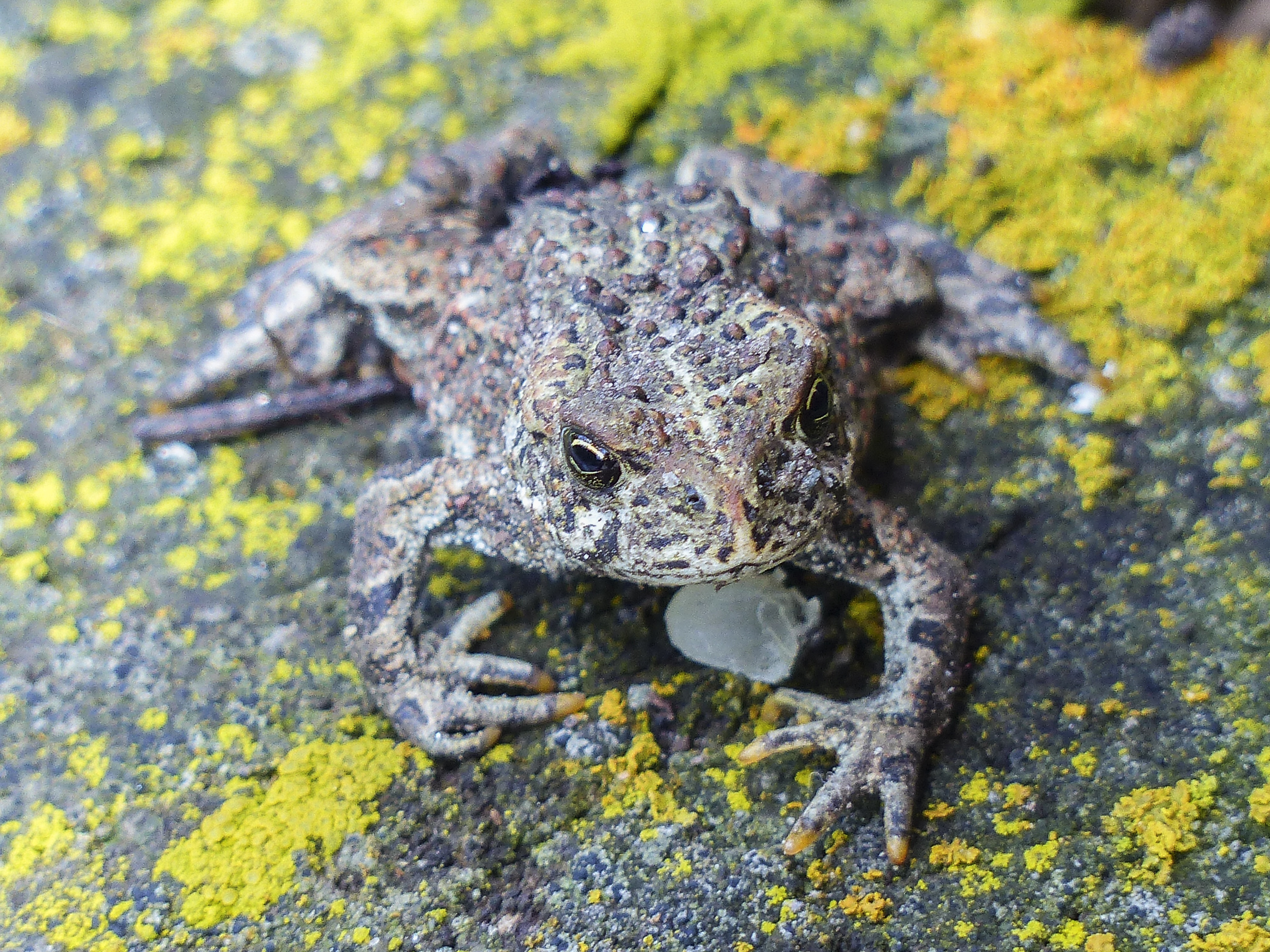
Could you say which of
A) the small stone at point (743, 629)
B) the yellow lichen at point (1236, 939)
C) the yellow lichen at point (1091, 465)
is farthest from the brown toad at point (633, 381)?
the yellow lichen at point (1236, 939)

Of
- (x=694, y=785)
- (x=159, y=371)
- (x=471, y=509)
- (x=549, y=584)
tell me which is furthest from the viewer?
(x=159, y=371)

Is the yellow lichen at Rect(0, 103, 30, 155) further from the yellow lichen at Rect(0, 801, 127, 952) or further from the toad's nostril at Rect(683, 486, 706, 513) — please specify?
the toad's nostril at Rect(683, 486, 706, 513)

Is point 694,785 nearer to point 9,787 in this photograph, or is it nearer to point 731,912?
point 731,912

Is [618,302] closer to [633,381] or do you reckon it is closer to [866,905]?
[633,381]

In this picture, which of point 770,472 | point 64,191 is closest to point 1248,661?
point 770,472

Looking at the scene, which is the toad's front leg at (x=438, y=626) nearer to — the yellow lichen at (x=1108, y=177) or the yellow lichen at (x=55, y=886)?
the yellow lichen at (x=55, y=886)

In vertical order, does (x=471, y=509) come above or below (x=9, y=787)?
above

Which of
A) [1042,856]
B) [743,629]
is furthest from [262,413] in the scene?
[1042,856]
